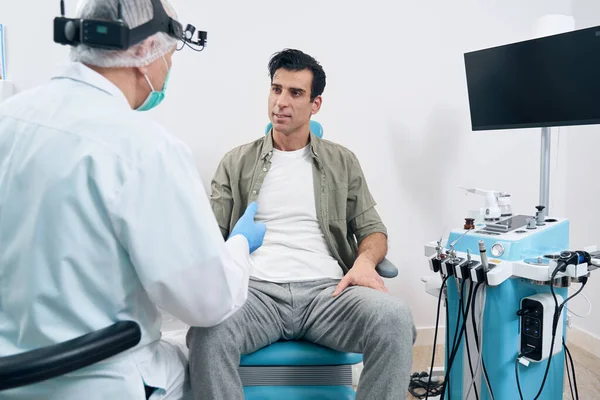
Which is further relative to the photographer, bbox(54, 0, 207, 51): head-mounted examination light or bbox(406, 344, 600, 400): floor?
bbox(406, 344, 600, 400): floor

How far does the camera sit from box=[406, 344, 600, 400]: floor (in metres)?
2.04

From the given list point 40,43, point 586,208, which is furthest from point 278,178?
point 586,208

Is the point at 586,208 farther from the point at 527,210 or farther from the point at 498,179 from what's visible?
the point at 498,179

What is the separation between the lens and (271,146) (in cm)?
197

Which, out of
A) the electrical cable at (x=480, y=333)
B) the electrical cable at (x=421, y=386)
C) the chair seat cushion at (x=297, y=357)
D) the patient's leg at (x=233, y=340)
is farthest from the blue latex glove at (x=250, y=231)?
the electrical cable at (x=421, y=386)

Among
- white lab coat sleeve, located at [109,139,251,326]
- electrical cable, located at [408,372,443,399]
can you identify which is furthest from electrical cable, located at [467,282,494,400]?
white lab coat sleeve, located at [109,139,251,326]

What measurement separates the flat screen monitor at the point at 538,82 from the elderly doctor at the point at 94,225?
1406 millimetres

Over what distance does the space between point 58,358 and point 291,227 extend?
1124 mm

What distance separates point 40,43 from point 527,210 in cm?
245

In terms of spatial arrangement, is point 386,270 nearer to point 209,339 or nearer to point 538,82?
point 209,339

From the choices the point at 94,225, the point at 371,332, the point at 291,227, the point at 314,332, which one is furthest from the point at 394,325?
the point at 94,225

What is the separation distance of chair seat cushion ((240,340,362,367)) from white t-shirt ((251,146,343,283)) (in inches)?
11.3

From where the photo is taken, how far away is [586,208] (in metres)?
2.46

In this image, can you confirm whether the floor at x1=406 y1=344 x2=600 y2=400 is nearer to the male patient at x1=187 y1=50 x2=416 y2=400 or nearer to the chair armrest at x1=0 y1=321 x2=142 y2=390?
the male patient at x1=187 y1=50 x2=416 y2=400
